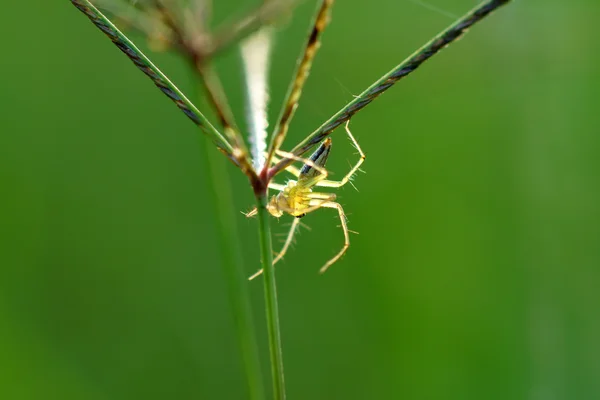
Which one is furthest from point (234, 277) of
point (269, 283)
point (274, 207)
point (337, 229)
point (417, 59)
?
point (337, 229)

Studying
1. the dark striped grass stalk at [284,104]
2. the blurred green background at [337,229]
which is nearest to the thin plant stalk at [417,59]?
the dark striped grass stalk at [284,104]

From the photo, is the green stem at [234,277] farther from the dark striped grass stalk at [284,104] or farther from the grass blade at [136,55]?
the grass blade at [136,55]

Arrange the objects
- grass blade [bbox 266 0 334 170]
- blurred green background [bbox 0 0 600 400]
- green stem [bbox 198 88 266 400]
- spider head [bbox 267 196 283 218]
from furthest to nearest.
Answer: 1. blurred green background [bbox 0 0 600 400]
2. spider head [bbox 267 196 283 218]
3. green stem [bbox 198 88 266 400]
4. grass blade [bbox 266 0 334 170]

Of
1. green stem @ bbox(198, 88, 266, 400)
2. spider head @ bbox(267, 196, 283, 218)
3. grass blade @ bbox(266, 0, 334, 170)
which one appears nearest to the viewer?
grass blade @ bbox(266, 0, 334, 170)

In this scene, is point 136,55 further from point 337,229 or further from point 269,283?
point 337,229

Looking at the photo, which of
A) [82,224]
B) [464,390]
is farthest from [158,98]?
[464,390]

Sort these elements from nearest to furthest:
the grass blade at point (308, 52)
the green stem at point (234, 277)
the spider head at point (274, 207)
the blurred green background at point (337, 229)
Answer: the grass blade at point (308, 52) → the green stem at point (234, 277) → the spider head at point (274, 207) → the blurred green background at point (337, 229)

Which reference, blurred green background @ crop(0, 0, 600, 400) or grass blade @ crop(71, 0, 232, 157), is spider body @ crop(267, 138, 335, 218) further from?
blurred green background @ crop(0, 0, 600, 400)

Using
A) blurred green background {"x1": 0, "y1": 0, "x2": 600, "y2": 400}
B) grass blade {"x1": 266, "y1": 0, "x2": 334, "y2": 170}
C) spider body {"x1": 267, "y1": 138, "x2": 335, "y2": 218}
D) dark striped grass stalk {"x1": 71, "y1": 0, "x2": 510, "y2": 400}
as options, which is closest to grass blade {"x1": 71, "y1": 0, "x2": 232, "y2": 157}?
dark striped grass stalk {"x1": 71, "y1": 0, "x2": 510, "y2": 400}
